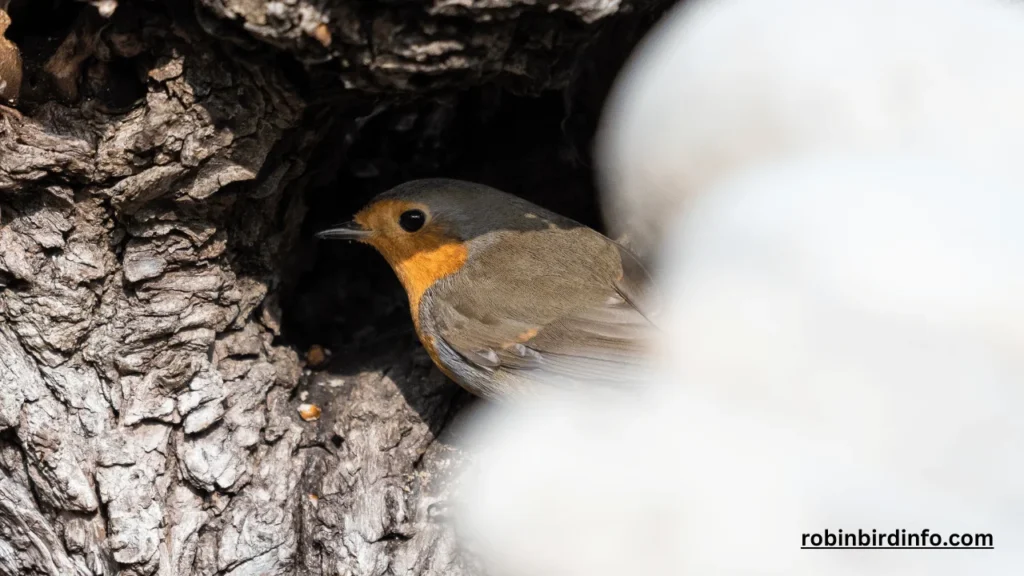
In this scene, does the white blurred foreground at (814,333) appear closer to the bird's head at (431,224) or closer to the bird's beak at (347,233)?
the bird's head at (431,224)

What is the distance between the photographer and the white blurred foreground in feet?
8.94

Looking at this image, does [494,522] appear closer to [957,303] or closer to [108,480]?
[108,480]

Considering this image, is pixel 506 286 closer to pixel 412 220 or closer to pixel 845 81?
pixel 412 220

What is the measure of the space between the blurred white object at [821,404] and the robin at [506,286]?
480mm

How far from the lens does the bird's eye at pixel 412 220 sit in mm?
3977

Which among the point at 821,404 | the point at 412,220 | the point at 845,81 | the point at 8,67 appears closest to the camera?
the point at 821,404

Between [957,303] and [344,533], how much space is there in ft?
6.97

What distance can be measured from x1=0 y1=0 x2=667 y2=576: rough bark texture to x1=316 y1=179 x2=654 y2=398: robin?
320 millimetres

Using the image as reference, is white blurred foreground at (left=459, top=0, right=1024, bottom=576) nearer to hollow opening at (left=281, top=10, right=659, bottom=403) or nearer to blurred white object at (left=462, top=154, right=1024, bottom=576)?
blurred white object at (left=462, top=154, right=1024, bottom=576)

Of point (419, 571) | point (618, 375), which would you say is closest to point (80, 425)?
point (419, 571)

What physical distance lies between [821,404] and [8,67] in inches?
105

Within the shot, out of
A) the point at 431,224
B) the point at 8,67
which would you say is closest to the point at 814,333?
the point at 431,224

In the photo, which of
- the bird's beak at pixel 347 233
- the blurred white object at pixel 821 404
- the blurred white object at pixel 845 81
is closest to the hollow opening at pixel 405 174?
the bird's beak at pixel 347 233

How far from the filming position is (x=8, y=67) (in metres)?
2.96
